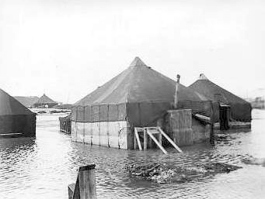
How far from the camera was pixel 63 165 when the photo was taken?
22.0 metres

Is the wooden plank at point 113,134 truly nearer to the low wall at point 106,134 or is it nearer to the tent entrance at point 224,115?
the low wall at point 106,134

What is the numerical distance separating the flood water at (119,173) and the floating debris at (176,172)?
453 mm

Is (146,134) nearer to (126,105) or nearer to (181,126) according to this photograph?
(126,105)

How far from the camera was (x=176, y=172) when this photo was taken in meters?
17.9

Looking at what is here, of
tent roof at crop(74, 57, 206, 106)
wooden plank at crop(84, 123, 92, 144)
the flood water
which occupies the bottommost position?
the flood water

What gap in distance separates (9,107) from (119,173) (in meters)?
28.0

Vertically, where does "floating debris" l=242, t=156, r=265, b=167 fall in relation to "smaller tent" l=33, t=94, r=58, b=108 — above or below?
below

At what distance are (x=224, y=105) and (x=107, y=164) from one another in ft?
102

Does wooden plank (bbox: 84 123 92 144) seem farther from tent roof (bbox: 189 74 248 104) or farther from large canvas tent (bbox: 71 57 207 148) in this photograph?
tent roof (bbox: 189 74 248 104)

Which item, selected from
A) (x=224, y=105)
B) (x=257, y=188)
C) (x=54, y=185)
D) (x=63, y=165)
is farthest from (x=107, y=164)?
(x=224, y=105)

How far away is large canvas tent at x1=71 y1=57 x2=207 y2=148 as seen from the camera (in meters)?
29.5

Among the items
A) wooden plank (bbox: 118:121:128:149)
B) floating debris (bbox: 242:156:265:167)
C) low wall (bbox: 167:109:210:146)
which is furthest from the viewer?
low wall (bbox: 167:109:210:146)

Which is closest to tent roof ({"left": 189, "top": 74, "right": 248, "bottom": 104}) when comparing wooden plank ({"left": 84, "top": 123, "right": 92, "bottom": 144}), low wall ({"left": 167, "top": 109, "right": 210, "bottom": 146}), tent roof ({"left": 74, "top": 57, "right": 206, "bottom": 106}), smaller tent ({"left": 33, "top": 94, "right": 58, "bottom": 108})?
tent roof ({"left": 74, "top": 57, "right": 206, "bottom": 106})

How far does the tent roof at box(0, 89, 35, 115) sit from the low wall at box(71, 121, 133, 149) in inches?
392
